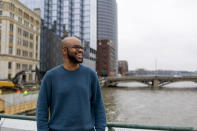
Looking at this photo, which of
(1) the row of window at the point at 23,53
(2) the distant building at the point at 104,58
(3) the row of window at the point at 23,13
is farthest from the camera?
(2) the distant building at the point at 104,58

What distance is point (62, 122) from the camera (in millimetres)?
2115

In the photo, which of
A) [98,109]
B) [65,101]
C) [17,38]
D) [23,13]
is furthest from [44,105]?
[23,13]

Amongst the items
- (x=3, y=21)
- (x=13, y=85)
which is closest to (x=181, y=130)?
(x=13, y=85)

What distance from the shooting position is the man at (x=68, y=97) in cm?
211

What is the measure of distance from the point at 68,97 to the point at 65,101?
0.20 feet

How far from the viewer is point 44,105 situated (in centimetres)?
213

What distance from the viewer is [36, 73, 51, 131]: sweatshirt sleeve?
2092 millimetres

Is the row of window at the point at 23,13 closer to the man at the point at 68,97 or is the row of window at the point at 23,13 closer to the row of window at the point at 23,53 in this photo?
the row of window at the point at 23,53

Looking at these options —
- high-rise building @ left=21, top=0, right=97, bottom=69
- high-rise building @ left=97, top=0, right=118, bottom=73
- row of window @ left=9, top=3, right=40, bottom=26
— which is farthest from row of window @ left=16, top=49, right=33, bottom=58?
high-rise building @ left=97, top=0, right=118, bottom=73

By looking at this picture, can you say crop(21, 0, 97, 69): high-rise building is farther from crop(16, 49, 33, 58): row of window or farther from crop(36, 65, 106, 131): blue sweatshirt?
crop(36, 65, 106, 131): blue sweatshirt

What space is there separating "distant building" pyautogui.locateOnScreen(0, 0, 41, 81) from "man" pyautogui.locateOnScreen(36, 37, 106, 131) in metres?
41.7

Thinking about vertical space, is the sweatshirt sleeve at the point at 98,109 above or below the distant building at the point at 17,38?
below

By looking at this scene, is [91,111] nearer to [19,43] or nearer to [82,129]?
[82,129]

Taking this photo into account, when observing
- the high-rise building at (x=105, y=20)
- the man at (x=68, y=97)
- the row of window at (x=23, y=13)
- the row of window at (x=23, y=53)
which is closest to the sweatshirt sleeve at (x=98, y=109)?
the man at (x=68, y=97)
